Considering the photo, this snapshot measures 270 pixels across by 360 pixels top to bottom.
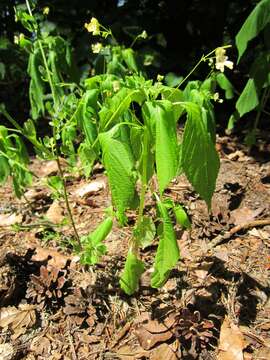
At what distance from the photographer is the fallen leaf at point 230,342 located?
4.71 feet

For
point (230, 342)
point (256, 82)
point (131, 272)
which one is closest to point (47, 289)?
point (131, 272)

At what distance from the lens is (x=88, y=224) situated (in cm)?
207

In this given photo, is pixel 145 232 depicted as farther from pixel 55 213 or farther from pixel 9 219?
pixel 9 219

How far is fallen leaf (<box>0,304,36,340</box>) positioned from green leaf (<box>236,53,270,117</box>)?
145 centimetres

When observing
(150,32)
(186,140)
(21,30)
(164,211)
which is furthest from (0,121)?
(186,140)

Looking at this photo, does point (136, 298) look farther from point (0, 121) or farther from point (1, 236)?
point (0, 121)

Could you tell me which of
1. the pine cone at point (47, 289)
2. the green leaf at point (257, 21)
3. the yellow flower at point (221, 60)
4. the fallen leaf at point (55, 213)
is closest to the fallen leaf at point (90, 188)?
the fallen leaf at point (55, 213)

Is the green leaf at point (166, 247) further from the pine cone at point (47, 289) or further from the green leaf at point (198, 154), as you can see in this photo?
the pine cone at point (47, 289)

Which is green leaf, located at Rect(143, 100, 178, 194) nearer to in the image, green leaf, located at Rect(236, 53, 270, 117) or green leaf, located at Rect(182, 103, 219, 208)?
green leaf, located at Rect(182, 103, 219, 208)

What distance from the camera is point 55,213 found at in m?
2.14

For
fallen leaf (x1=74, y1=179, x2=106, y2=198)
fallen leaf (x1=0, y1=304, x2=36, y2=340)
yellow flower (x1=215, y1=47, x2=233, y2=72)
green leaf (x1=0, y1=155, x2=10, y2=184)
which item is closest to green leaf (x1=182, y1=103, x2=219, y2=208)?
yellow flower (x1=215, y1=47, x2=233, y2=72)

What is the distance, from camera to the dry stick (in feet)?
6.13

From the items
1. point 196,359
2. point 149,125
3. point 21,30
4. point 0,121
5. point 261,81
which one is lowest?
point 196,359

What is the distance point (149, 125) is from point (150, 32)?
6.50 feet
